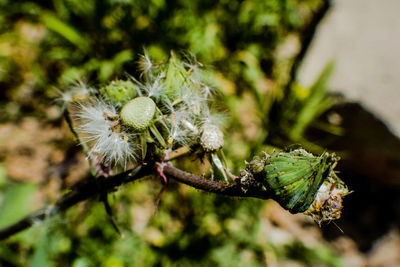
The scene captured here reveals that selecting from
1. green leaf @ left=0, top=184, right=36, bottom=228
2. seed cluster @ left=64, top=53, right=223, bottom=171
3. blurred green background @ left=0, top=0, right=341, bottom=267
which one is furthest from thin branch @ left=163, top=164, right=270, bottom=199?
green leaf @ left=0, top=184, right=36, bottom=228

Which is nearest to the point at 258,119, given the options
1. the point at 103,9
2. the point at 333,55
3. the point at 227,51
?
the point at 227,51

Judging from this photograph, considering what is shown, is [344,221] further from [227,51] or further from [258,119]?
[227,51]

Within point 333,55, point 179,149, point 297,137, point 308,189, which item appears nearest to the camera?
point 308,189

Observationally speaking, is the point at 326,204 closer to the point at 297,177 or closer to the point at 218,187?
the point at 297,177

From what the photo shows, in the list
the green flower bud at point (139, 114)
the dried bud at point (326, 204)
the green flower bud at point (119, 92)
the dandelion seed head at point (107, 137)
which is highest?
the green flower bud at point (119, 92)

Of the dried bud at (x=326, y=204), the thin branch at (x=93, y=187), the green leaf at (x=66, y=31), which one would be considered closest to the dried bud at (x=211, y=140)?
the thin branch at (x=93, y=187)

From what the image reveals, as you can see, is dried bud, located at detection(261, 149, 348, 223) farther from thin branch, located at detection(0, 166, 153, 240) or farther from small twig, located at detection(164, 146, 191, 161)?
thin branch, located at detection(0, 166, 153, 240)

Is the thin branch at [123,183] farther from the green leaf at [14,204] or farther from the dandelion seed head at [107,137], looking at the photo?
the green leaf at [14,204]
